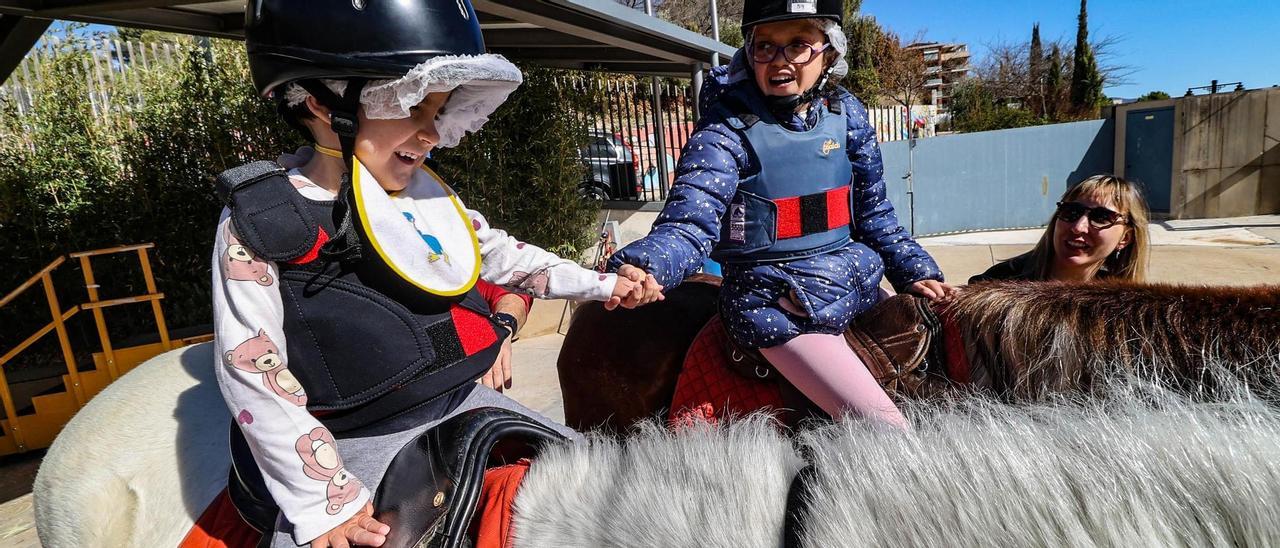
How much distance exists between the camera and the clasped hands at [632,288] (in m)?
1.51

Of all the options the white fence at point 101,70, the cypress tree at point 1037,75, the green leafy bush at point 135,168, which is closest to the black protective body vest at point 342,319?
the green leafy bush at point 135,168

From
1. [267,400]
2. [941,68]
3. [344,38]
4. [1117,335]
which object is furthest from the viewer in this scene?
[941,68]

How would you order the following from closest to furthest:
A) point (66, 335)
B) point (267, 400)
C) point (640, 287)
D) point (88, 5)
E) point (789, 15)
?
point (267, 400)
point (640, 287)
point (789, 15)
point (88, 5)
point (66, 335)

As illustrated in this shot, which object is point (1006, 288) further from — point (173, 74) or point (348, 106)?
point (173, 74)

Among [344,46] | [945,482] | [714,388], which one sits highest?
[344,46]

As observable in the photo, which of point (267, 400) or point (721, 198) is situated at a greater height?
point (721, 198)

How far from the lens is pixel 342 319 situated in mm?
1150

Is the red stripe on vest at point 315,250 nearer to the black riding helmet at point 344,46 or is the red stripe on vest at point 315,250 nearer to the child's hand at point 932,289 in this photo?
the black riding helmet at point 344,46

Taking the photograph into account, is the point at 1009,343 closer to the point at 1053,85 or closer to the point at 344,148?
the point at 344,148

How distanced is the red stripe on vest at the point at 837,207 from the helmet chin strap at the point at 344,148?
4.23 ft

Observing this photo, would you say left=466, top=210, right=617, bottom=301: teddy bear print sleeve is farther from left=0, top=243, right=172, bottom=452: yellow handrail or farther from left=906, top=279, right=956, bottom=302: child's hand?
left=0, top=243, right=172, bottom=452: yellow handrail

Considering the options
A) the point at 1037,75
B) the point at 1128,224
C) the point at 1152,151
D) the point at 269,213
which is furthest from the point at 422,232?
the point at 1037,75

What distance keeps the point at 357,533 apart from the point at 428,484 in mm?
132

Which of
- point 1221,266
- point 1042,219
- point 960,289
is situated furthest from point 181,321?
point 1042,219
